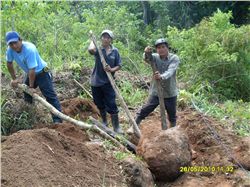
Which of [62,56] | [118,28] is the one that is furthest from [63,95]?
[118,28]

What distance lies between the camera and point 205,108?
848cm

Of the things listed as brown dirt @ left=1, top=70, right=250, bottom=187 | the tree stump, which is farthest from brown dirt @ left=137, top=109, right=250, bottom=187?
the tree stump

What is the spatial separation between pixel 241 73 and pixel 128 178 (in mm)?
6298

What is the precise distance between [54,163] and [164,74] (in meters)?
2.04

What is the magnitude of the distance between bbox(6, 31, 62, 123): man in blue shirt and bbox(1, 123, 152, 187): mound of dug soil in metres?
1.25

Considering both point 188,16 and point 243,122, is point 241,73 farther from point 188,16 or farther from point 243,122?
point 188,16

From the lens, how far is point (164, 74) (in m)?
5.82

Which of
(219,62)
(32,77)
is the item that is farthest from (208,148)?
(219,62)

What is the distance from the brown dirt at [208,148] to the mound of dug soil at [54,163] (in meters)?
0.96

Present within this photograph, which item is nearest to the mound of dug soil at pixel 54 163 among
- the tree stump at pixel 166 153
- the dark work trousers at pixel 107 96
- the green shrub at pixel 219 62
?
the tree stump at pixel 166 153

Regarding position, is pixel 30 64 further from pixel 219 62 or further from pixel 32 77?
pixel 219 62

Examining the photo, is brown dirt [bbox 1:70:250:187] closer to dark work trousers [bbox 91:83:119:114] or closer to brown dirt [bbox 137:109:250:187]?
brown dirt [bbox 137:109:250:187]

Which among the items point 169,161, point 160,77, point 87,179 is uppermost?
point 160,77

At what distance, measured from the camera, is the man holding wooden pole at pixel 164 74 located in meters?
5.86
